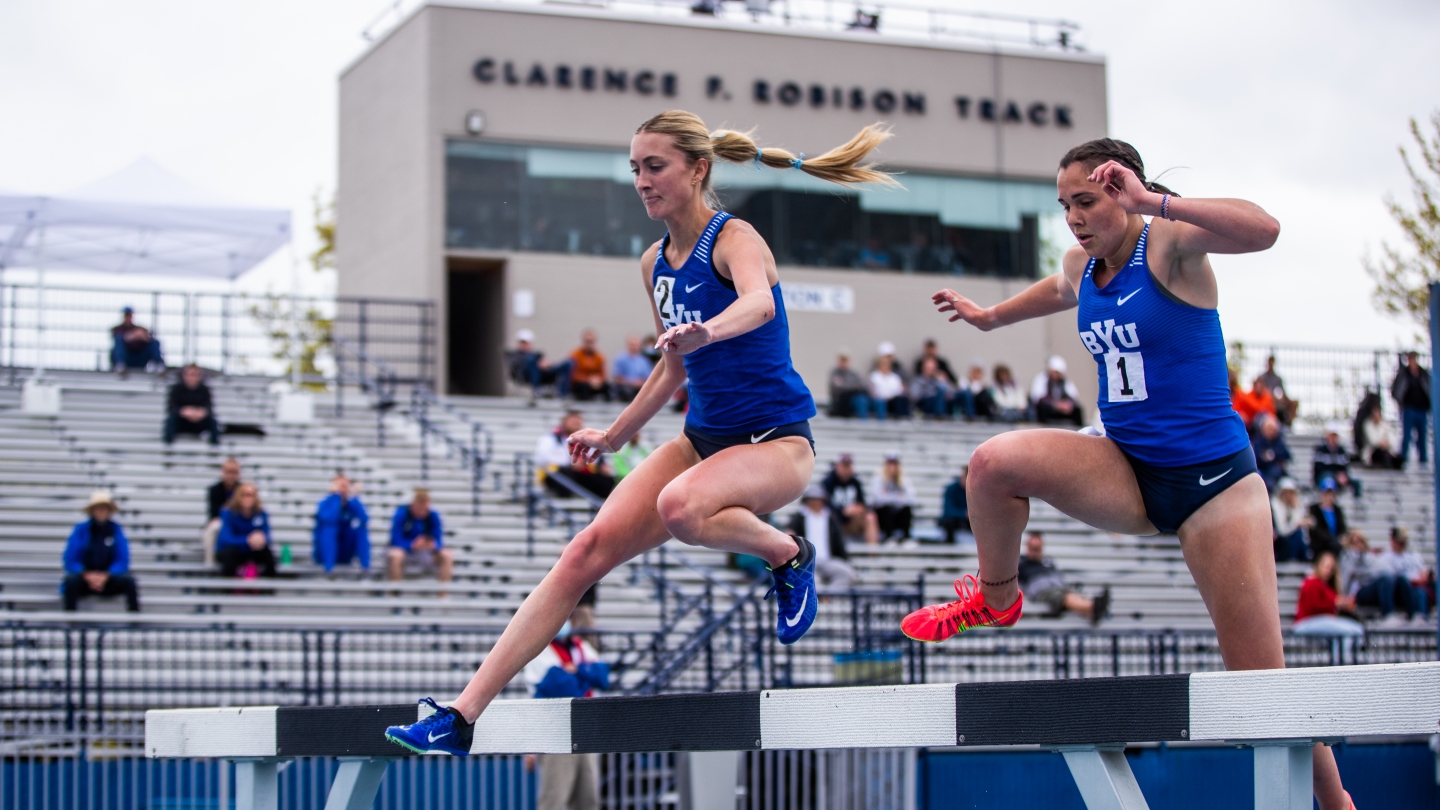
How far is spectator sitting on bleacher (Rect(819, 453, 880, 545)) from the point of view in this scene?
51.5ft

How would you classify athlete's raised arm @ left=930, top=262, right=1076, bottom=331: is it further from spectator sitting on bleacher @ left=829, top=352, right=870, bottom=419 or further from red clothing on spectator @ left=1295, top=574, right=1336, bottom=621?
spectator sitting on bleacher @ left=829, top=352, right=870, bottom=419

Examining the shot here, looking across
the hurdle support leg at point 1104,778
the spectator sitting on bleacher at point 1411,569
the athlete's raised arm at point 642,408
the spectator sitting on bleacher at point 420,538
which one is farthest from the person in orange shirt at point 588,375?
the hurdle support leg at point 1104,778

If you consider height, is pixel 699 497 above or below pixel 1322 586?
above

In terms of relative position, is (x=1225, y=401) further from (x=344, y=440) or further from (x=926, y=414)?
(x=926, y=414)

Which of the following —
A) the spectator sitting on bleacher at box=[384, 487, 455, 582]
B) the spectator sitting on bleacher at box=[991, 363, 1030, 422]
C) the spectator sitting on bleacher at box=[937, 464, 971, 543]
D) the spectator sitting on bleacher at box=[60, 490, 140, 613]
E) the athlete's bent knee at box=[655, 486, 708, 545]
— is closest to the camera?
the athlete's bent knee at box=[655, 486, 708, 545]

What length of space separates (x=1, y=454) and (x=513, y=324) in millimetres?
8272

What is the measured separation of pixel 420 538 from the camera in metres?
13.7

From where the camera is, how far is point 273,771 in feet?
15.9

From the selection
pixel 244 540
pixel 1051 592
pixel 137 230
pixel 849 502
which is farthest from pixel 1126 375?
pixel 137 230

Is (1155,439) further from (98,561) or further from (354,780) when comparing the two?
(98,561)

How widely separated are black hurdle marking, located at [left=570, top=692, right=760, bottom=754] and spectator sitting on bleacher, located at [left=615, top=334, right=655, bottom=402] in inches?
594

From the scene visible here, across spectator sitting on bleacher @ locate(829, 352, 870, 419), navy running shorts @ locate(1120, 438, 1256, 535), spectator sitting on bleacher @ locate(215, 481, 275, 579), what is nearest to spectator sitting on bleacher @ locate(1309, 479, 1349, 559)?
spectator sitting on bleacher @ locate(829, 352, 870, 419)

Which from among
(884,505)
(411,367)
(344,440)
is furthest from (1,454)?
(884,505)

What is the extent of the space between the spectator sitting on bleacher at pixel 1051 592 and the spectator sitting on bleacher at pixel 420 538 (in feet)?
18.5
